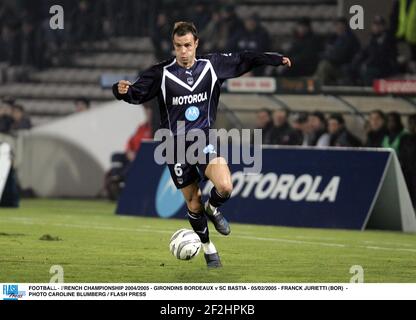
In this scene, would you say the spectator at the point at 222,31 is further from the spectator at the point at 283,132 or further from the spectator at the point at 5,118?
the spectator at the point at 5,118

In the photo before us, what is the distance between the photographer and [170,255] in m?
12.4

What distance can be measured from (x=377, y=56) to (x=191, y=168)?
910cm

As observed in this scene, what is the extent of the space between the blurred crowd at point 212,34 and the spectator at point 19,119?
82.1 inches

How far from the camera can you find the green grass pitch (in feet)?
35.2

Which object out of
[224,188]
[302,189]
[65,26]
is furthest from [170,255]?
[65,26]

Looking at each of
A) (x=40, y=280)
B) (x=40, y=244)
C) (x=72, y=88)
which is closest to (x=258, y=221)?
(x=40, y=244)

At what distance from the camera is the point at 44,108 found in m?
25.8

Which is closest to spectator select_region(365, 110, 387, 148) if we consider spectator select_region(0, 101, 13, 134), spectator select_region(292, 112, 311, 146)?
spectator select_region(292, 112, 311, 146)

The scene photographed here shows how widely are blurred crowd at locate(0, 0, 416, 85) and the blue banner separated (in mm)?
3415

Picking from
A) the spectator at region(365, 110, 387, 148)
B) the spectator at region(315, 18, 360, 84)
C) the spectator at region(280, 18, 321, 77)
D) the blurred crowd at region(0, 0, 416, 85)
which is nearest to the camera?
the spectator at region(365, 110, 387, 148)

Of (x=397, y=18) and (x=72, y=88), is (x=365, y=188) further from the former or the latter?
(x=72, y=88)

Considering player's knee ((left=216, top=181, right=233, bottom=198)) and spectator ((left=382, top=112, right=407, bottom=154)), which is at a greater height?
player's knee ((left=216, top=181, right=233, bottom=198))

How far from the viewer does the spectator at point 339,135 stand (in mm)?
18344

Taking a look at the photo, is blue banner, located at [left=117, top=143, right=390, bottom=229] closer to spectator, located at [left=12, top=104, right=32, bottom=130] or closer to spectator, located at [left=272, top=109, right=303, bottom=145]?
spectator, located at [left=272, top=109, right=303, bottom=145]
